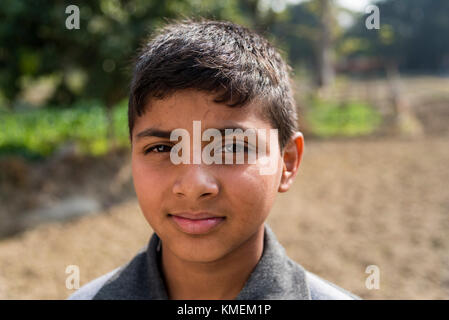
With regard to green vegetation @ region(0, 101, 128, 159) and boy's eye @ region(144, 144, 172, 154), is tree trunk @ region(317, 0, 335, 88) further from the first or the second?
boy's eye @ region(144, 144, 172, 154)

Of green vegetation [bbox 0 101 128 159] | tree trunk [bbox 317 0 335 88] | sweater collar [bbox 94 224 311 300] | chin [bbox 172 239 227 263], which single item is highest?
tree trunk [bbox 317 0 335 88]

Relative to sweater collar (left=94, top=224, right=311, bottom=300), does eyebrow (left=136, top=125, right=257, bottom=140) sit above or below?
above

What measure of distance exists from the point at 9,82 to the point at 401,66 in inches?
969

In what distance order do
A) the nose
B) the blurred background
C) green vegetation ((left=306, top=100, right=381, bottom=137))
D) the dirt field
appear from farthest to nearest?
green vegetation ((left=306, top=100, right=381, bottom=137)) < the blurred background < the dirt field < the nose

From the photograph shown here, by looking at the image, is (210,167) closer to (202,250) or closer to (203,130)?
(203,130)

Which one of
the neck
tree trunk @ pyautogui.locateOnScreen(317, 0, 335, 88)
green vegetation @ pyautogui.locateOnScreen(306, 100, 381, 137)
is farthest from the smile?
tree trunk @ pyautogui.locateOnScreen(317, 0, 335, 88)

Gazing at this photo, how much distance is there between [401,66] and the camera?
25.6 m

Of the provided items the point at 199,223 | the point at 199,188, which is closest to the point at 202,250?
the point at 199,223

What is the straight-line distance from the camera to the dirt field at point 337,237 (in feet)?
12.3

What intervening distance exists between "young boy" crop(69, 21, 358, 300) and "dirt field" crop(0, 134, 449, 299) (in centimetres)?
256

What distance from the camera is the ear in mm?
1308

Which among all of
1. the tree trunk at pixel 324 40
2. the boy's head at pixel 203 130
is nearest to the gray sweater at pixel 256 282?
the boy's head at pixel 203 130

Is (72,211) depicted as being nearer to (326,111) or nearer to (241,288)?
(241,288)
